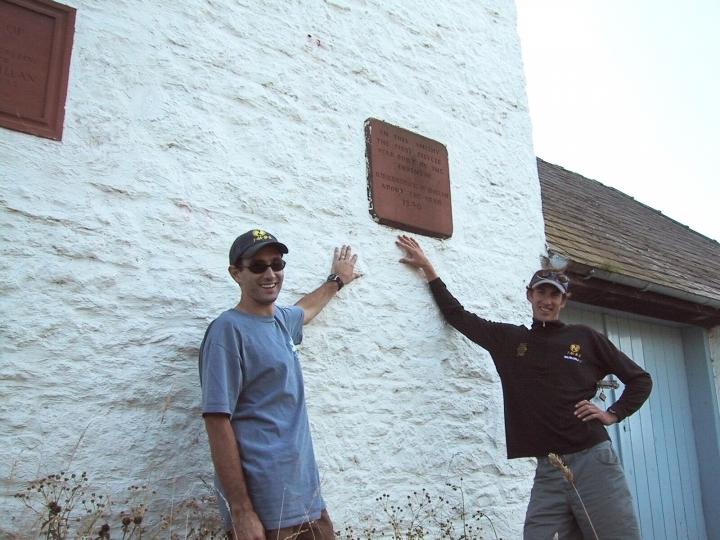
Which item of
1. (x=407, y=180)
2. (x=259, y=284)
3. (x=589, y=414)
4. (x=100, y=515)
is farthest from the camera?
(x=407, y=180)

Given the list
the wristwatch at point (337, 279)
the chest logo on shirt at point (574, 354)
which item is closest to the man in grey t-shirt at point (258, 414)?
the wristwatch at point (337, 279)

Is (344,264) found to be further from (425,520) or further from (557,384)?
(425,520)

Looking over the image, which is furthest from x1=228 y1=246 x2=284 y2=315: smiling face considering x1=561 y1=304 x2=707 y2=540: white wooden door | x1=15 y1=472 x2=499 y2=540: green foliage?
x1=561 y1=304 x2=707 y2=540: white wooden door

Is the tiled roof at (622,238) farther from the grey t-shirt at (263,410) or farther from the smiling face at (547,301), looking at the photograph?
the grey t-shirt at (263,410)

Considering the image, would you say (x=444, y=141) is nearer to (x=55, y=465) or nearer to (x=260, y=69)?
(x=260, y=69)

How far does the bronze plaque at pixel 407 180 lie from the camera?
435 centimetres

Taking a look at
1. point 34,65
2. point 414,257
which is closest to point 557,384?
point 414,257

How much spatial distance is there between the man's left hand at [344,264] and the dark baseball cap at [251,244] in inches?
32.5

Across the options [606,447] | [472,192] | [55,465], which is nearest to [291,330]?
[55,465]

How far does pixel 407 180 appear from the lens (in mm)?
4504

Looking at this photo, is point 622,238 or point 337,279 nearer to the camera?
point 337,279

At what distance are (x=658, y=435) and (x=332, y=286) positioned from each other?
428cm

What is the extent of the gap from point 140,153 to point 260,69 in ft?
3.19

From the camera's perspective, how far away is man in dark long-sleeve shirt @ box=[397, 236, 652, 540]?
3.49m
